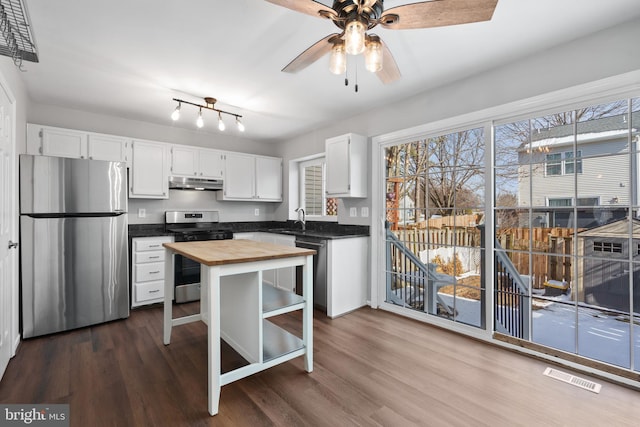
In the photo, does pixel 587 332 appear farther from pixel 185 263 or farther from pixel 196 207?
pixel 196 207

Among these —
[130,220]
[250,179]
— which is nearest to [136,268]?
[130,220]

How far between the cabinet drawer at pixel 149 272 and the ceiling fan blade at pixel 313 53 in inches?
118

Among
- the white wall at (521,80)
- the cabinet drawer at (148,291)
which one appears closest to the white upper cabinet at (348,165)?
the white wall at (521,80)

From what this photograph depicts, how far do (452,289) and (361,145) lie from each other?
192 centimetres

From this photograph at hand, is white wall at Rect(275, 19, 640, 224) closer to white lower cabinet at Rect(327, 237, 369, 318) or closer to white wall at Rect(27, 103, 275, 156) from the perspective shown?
white lower cabinet at Rect(327, 237, 369, 318)

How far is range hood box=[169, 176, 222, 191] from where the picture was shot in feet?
13.8

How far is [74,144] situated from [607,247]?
5.21 m

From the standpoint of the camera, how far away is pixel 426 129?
3152 millimetres

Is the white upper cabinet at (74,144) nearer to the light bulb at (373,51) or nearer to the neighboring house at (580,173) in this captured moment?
the light bulb at (373,51)

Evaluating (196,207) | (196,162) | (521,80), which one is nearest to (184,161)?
(196,162)

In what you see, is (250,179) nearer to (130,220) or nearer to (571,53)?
(130,220)

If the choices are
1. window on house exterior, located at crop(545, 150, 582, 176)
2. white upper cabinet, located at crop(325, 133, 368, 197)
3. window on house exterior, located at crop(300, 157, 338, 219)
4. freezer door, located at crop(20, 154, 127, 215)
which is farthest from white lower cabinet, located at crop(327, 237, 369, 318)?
freezer door, located at crop(20, 154, 127, 215)

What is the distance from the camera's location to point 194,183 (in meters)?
4.35

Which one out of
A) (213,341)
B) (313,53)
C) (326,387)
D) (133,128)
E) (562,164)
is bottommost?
(326,387)
